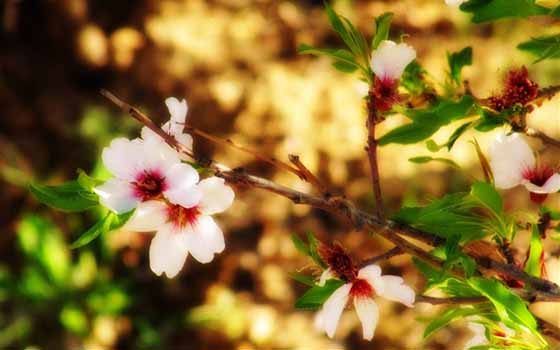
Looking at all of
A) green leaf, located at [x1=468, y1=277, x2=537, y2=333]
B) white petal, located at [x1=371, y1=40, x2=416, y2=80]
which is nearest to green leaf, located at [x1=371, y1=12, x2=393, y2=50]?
white petal, located at [x1=371, y1=40, x2=416, y2=80]

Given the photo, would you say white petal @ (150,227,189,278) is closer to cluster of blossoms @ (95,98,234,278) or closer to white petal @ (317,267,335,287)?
cluster of blossoms @ (95,98,234,278)

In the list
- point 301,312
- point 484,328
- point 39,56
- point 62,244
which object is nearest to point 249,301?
point 301,312

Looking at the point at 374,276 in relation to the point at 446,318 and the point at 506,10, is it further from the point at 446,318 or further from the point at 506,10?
the point at 506,10

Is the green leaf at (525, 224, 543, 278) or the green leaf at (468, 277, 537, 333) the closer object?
the green leaf at (468, 277, 537, 333)

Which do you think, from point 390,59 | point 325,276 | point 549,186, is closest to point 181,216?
point 325,276

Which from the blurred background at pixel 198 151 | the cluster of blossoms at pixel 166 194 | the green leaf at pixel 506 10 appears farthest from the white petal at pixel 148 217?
the blurred background at pixel 198 151

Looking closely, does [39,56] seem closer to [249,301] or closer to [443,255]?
[249,301]

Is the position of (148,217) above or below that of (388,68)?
below
